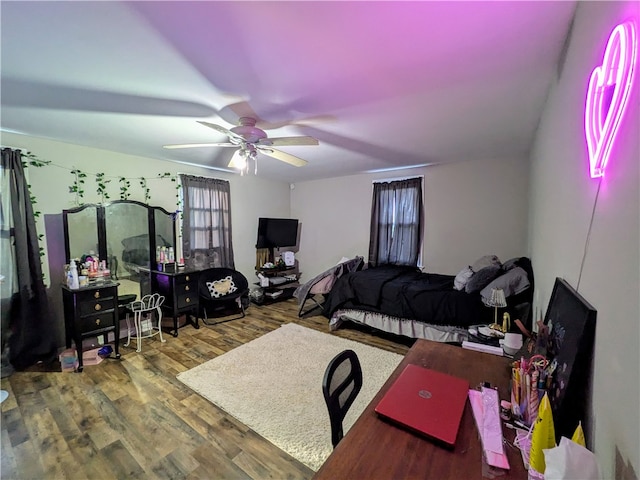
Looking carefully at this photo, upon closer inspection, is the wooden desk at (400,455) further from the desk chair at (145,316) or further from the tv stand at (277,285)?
the tv stand at (277,285)

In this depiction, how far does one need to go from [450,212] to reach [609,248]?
11.9 feet

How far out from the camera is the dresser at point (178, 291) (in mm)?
3488

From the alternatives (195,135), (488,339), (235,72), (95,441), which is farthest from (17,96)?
(488,339)

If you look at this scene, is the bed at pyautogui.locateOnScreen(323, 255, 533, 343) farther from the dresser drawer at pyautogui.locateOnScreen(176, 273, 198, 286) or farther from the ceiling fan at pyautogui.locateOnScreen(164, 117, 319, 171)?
the ceiling fan at pyautogui.locateOnScreen(164, 117, 319, 171)

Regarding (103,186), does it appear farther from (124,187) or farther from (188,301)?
(188,301)

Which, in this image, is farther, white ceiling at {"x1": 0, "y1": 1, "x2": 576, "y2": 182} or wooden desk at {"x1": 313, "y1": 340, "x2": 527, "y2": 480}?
white ceiling at {"x1": 0, "y1": 1, "x2": 576, "y2": 182}

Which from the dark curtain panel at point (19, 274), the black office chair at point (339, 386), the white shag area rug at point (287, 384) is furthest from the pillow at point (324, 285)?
the dark curtain panel at point (19, 274)

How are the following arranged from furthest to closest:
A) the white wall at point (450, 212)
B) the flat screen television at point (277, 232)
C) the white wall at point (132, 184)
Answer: the flat screen television at point (277, 232), the white wall at point (450, 212), the white wall at point (132, 184)

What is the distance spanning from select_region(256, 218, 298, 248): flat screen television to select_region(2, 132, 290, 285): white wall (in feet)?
0.63

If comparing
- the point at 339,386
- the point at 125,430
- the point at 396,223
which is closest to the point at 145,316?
the point at 125,430

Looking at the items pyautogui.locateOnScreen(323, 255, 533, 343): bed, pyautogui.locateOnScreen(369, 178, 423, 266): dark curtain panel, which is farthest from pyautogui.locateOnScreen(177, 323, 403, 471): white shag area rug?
pyautogui.locateOnScreen(369, 178, 423, 266): dark curtain panel

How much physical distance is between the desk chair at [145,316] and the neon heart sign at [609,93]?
400 cm

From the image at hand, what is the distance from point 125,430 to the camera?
1.90 metres

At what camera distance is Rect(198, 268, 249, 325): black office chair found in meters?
4.00
